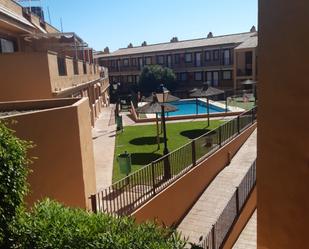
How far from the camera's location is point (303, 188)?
5.81 metres

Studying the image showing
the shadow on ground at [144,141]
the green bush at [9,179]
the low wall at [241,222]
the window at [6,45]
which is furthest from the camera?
the shadow on ground at [144,141]

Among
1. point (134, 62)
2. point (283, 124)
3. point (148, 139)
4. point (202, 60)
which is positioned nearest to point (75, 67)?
point (148, 139)

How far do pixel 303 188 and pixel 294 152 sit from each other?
2.11 feet

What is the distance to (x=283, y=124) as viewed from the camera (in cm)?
596

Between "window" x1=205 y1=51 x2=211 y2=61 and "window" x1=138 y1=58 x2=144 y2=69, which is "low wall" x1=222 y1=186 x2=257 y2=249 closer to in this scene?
"window" x1=205 y1=51 x2=211 y2=61

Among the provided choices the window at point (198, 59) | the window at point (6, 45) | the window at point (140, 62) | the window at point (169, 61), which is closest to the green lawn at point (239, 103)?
the window at point (198, 59)

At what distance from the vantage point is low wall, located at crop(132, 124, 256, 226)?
10.4m

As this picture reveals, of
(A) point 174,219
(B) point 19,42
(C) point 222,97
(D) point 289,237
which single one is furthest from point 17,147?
(C) point 222,97

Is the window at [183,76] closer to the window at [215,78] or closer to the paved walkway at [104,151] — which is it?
the window at [215,78]

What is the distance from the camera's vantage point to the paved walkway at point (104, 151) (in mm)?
12580

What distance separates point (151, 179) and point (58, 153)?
376cm

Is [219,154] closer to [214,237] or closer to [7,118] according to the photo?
[214,237]

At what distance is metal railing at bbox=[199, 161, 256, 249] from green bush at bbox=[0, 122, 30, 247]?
15.3ft

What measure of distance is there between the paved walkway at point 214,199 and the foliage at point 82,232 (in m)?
4.40
